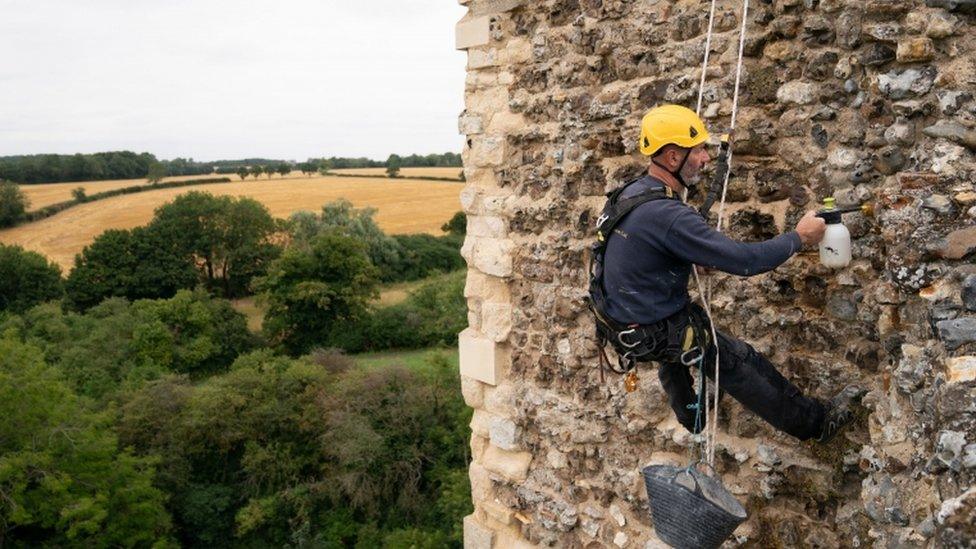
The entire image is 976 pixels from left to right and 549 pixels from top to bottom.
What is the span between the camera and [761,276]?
12.3 ft

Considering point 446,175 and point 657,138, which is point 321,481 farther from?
point 446,175

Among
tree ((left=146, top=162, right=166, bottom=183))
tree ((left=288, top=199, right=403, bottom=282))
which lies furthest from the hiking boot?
tree ((left=146, top=162, right=166, bottom=183))

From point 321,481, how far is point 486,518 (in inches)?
869

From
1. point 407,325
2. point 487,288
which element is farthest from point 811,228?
point 407,325

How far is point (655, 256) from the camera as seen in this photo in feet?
11.2

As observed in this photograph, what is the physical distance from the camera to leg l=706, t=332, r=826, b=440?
11.4ft

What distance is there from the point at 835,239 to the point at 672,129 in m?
0.78

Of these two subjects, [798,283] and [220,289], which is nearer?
[798,283]

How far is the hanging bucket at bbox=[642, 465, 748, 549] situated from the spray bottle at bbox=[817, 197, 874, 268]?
3.31ft

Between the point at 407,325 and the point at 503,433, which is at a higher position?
the point at 503,433

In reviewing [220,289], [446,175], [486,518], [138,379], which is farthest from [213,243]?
[486,518]

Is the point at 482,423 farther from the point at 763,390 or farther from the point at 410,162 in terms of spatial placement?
the point at 410,162

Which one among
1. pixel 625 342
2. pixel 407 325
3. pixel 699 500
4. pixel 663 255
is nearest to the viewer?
pixel 699 500

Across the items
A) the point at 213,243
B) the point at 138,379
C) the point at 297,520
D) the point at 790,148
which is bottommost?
the point at 297,520
